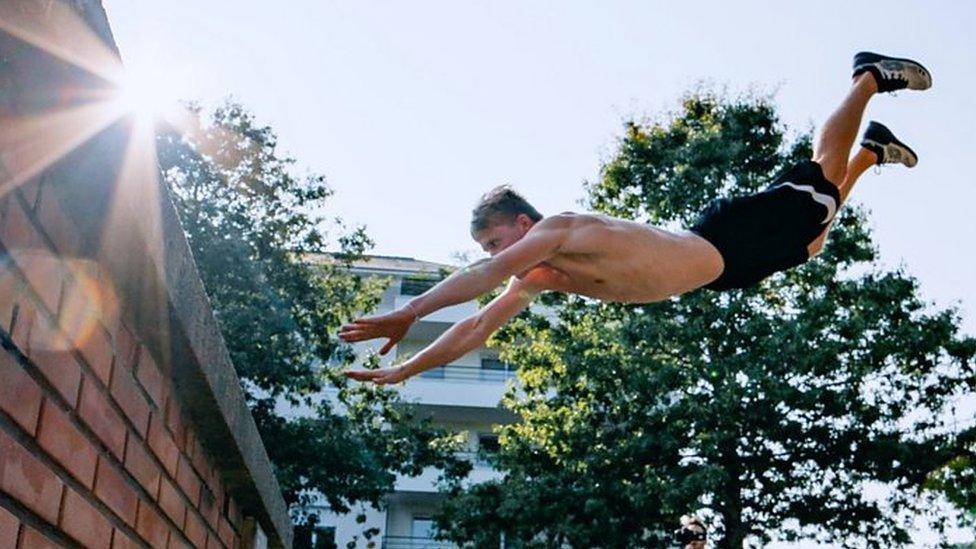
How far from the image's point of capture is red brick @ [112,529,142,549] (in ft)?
6.61

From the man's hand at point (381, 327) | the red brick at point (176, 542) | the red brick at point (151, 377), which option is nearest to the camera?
the red brick at point (151, 377)

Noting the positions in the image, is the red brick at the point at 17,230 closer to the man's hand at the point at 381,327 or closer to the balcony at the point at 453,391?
the man's hand at the point at 381,327

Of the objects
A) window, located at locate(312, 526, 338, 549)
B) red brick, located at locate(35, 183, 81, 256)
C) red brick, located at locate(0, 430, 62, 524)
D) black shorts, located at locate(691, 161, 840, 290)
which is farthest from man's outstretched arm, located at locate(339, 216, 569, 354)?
window, located at locate(312, 526, 338, 549)

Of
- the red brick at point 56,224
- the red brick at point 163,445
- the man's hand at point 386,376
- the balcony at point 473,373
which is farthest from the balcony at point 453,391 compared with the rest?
the red brick at point 56,224

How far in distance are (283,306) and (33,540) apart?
1990 cm

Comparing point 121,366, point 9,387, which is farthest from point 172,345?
point 9,387

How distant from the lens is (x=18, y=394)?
1.45 metres

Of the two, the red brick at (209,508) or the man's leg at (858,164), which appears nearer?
the red brick at (209,508)

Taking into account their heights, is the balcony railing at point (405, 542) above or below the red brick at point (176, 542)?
above

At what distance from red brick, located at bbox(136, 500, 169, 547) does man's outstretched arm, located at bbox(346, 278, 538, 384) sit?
133cm

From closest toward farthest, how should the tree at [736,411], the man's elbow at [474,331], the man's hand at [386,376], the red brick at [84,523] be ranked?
the red brick at [84,523]
the man's hand at [386,376]
the man's elbow at [474,331]
the tree at [736,411]

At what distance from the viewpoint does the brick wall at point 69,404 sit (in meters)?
1.46

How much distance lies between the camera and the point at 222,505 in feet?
10.6

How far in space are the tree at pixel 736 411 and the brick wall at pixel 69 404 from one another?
53.6 feet
